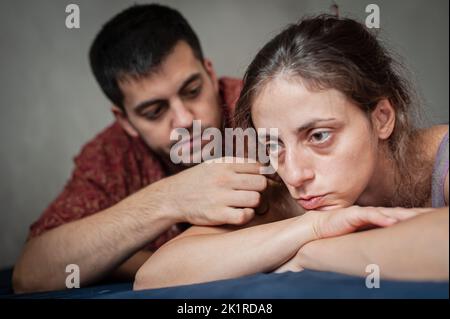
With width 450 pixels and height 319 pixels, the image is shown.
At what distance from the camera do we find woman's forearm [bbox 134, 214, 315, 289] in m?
1.11

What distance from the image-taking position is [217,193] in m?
1.35

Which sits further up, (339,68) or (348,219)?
(339,68)

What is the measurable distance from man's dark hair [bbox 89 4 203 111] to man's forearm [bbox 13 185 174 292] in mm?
467

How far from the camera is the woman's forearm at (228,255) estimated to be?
1.11 metres

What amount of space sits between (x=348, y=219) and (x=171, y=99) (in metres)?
0.87

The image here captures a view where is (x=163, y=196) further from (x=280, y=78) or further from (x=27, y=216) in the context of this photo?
(x=27, y=216)

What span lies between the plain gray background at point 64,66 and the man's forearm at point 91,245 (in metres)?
0.91

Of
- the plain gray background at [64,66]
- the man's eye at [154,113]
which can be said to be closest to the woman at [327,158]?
the man's eye at [154,113]

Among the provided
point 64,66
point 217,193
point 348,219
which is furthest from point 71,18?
point 348,219

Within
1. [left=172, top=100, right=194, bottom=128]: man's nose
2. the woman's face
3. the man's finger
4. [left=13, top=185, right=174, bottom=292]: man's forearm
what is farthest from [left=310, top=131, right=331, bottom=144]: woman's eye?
[left=172, top=100, right=194, bottom=128]: man's nose

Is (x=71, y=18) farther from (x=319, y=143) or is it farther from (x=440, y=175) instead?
(x=440, y=175)

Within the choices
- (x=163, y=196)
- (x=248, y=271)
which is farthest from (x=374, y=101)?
(x=163, y=196)

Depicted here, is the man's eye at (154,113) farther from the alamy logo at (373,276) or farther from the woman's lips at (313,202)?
the alamy logo at (373,276)
